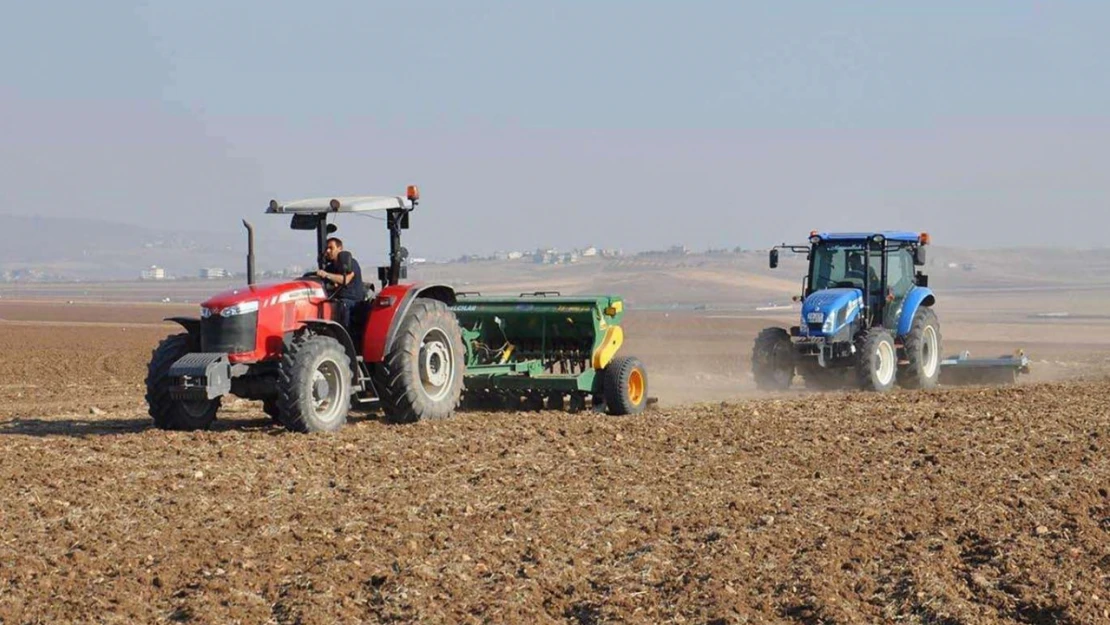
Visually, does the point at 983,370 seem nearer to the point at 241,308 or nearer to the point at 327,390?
the point at 327,390

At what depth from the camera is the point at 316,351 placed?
481 inches

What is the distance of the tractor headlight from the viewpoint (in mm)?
12195

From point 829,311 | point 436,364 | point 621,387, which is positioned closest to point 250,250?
point 436,364

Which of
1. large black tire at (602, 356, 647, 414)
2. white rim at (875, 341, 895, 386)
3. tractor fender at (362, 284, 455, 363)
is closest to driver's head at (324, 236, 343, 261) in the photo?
tractor fender at (362, 284, 455, 363)

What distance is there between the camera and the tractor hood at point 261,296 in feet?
40.2

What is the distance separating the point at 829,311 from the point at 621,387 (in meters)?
4.31

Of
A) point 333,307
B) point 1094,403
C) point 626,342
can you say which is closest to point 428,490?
point 333,307

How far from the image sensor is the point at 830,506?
29.8ft

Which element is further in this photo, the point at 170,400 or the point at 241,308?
the point at 170,400

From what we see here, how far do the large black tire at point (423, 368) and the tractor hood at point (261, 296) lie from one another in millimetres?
837

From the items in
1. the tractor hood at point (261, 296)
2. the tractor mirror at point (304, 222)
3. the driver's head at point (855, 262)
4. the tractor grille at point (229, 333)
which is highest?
the tractor mirror at point (304, 222)

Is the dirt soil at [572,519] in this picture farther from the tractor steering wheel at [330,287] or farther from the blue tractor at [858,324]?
the blue tractor at [858,324]

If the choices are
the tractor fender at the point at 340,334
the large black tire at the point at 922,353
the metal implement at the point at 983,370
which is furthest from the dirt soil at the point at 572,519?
the metal implement at the point at 983,370

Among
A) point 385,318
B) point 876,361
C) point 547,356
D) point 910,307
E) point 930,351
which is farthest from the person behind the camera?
point 930,351
